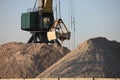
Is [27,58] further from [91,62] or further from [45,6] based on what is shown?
[91,62]

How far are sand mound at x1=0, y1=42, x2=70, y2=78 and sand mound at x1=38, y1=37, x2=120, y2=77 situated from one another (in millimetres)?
3757

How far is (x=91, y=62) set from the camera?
23.5 meters

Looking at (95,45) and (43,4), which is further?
(43,4)

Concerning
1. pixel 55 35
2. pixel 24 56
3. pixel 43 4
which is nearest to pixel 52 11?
pixel 43 4

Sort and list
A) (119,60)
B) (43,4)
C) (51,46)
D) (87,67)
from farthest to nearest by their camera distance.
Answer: (43,4)
(51,46)
(119,60)
(87,67)

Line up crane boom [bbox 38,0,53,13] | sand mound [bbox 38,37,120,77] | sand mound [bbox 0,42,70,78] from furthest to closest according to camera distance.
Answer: crane boom [bbox 38,0,53,13]
sand mound [bbox 0,42,70,78]
sand mound [bbox 38,37,120,77]

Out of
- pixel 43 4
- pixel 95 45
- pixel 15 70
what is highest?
pixel 43 4

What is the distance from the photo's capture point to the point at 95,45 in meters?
26.1

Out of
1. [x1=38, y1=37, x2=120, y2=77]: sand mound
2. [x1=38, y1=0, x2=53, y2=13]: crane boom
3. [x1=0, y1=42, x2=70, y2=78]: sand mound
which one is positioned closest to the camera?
[x1=38, y1=37, x2=120, y2=77]: sand mound

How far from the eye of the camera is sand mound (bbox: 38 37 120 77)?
22.5 metres

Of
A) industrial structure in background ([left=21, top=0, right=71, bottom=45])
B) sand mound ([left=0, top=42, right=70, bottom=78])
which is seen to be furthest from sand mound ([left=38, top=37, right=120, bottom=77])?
industrial structure in background ([left=21, top=0, right=71, bottom=45])

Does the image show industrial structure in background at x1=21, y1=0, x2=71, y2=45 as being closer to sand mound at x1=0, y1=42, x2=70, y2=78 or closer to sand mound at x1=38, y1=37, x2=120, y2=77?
sand mound at x1=0, y1=42, x2=70, y2=78

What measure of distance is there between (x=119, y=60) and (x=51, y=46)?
29.1 ft

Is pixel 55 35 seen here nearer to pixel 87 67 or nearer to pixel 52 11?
pixel 52 11
